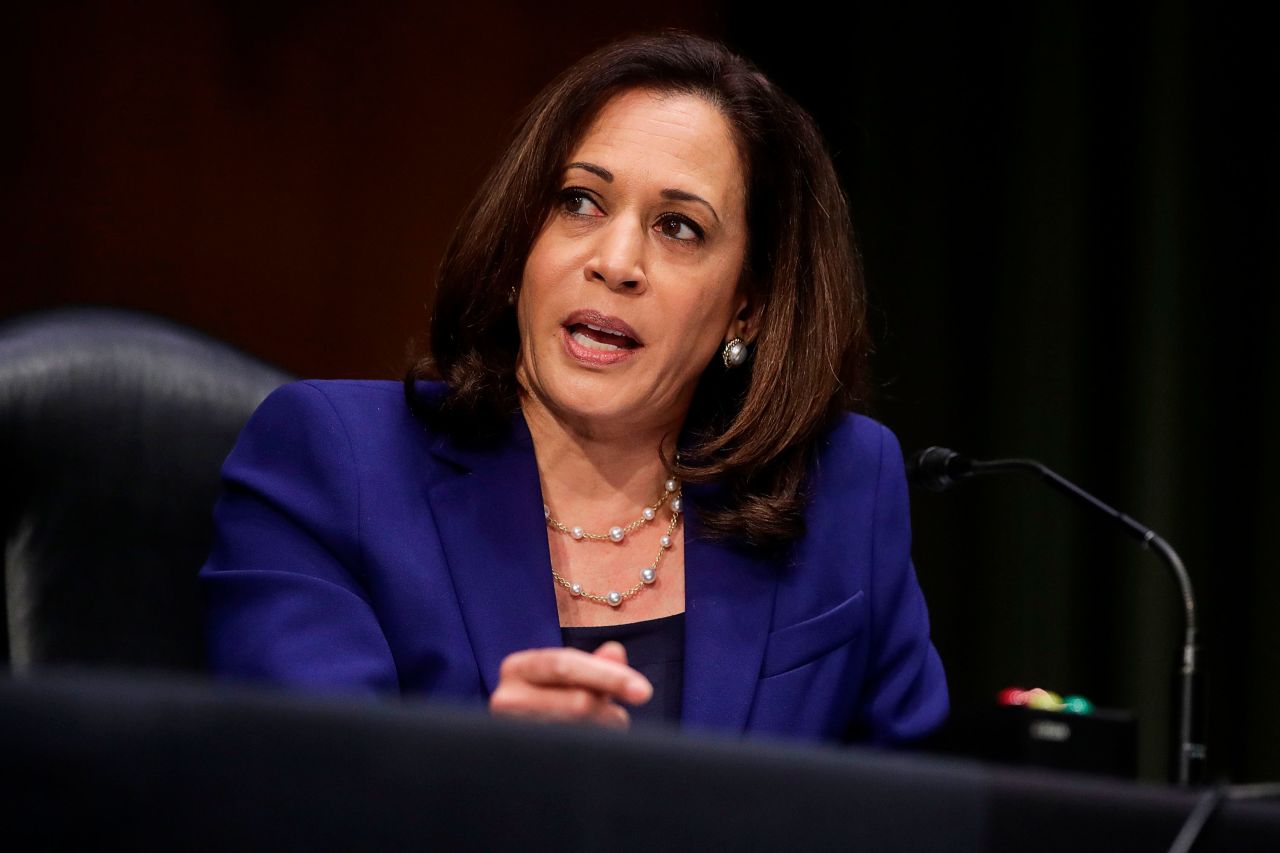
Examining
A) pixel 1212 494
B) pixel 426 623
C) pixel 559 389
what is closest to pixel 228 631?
pixel 426 623

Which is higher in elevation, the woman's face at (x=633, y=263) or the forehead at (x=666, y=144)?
the forehead at (x=666, y=144)

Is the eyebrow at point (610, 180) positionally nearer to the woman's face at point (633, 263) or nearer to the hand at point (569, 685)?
the woman's face at point (633, 263)

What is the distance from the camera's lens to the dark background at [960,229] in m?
2.46

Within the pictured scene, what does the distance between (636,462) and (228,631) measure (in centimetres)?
55

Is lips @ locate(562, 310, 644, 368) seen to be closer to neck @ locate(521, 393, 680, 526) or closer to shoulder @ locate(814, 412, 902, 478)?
neck @ locate(521, 393, 680, 526)

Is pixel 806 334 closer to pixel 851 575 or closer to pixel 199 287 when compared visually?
pixel 851 575

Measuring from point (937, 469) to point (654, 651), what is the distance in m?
0.42

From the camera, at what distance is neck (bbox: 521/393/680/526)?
A: 161cm

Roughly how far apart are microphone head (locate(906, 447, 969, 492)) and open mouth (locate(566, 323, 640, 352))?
38 cm

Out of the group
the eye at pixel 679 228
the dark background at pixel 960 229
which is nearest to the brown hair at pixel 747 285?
the eye at pixel 679 228

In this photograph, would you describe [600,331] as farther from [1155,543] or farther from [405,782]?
[405,782]

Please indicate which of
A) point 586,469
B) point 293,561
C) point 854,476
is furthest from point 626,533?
point 293,561

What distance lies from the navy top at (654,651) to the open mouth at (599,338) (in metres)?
0.32

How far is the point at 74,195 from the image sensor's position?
2.40 metres
